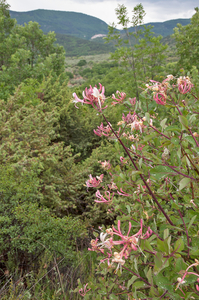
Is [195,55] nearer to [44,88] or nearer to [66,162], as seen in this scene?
[44,88]

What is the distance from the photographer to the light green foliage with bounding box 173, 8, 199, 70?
27.6 ft

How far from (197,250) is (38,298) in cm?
197

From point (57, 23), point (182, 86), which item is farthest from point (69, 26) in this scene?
point (182, 86)

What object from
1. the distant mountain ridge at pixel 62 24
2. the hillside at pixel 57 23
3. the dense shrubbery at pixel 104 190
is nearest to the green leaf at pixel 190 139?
the dense shrubbery at pixel 104 190

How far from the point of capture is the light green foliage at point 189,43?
27.6 feet

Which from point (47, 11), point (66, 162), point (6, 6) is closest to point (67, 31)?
point (47, 11)

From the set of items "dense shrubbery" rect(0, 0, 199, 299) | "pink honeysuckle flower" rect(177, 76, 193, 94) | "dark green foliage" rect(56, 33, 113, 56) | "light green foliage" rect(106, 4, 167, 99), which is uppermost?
"dark green foliage" rect(56, 33, 113, 56)

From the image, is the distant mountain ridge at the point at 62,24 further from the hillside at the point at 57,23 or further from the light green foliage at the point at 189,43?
the light green foliage at the point at 189,43

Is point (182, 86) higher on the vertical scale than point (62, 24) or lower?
lower

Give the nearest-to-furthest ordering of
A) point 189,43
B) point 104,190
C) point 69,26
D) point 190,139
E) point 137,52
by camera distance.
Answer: point 190,139 → point 104,190 → point 137,52 → point 189,43 → point 69,26

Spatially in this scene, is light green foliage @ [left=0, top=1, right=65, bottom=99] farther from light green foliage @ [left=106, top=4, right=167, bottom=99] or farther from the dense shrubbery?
light green foliage @ [left=106, top=4, right=167, bottom=99]

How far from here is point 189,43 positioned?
8617 mm

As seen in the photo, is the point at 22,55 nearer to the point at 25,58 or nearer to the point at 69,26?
the point at 25,58

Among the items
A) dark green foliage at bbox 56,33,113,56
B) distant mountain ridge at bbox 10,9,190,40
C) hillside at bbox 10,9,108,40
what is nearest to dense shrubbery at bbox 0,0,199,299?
dark green foliage at bbox 56,33,113,56
